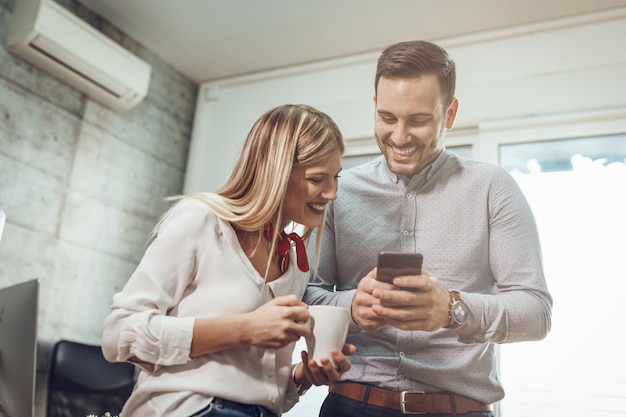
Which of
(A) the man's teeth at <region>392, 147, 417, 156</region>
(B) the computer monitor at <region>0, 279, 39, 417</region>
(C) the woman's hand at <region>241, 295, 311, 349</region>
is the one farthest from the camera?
(A) the man's teeth at <region>392, 147, 417, 156</region>

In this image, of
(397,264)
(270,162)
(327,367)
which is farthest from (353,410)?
(270,162)

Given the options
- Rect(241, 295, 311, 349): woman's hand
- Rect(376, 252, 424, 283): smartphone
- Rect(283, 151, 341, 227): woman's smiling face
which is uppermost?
Rect(283, 151, 341, 227): woman's smiling face

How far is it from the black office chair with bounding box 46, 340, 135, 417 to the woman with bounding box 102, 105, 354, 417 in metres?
1.43

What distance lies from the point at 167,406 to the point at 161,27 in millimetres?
2297

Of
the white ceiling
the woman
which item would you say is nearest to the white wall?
the white ceiling

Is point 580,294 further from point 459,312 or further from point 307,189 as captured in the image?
point 307,189

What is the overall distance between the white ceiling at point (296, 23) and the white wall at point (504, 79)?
0.05 meters

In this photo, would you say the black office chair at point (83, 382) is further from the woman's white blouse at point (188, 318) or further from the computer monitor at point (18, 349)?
the woman's white blouse at point (188, 318)

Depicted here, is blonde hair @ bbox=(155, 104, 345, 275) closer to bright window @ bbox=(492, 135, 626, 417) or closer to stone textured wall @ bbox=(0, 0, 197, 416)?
bright window @ bbox=(492, 135, 626, 417)

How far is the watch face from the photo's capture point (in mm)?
897

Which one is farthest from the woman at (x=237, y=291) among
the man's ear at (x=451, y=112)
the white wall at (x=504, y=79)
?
the white wall at (x=504, y=79)

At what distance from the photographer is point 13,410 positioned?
3.05 feet

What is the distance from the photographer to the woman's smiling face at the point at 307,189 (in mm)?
970

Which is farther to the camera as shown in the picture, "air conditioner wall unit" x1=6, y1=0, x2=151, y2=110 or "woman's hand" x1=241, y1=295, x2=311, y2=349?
"air conditioner wall unit" x1=6, y1=0, x2=151, y2=110
